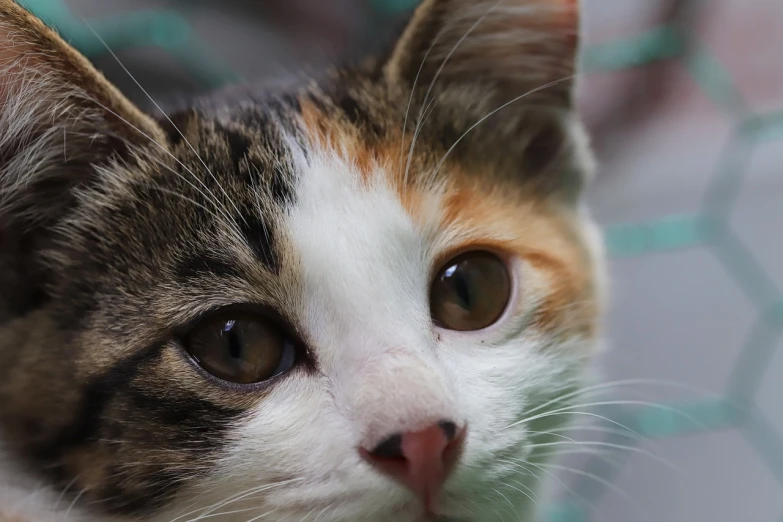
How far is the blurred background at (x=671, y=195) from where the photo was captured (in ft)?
3.71

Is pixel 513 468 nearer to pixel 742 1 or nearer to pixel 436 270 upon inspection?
pixel 436 270

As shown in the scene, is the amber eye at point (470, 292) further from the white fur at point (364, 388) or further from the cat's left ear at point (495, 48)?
the cat's left ear at point (495, 48)

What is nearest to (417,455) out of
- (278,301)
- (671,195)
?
(278,301)

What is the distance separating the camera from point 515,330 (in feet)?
1.97

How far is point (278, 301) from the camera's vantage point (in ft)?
1.74

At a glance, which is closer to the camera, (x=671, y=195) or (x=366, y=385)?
(x=366, y=385)

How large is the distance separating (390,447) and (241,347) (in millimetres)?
141

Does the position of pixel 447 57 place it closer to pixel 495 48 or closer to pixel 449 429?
pixel 495 48

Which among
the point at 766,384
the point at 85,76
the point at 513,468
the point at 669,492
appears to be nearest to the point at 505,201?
the point at 513,468

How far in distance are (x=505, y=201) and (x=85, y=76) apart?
0.37 metres

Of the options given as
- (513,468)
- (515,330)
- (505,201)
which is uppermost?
(505,201)

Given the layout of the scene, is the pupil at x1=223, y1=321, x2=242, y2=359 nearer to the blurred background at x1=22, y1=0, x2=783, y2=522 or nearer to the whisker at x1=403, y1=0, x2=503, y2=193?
the whisker at x1=403, y1=0, x2=503, y2=193

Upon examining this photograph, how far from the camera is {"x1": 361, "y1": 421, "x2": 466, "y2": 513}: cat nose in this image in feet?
1.52

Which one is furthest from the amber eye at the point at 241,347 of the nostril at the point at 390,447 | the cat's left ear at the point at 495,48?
the cat's left ear at the point at 495,48
